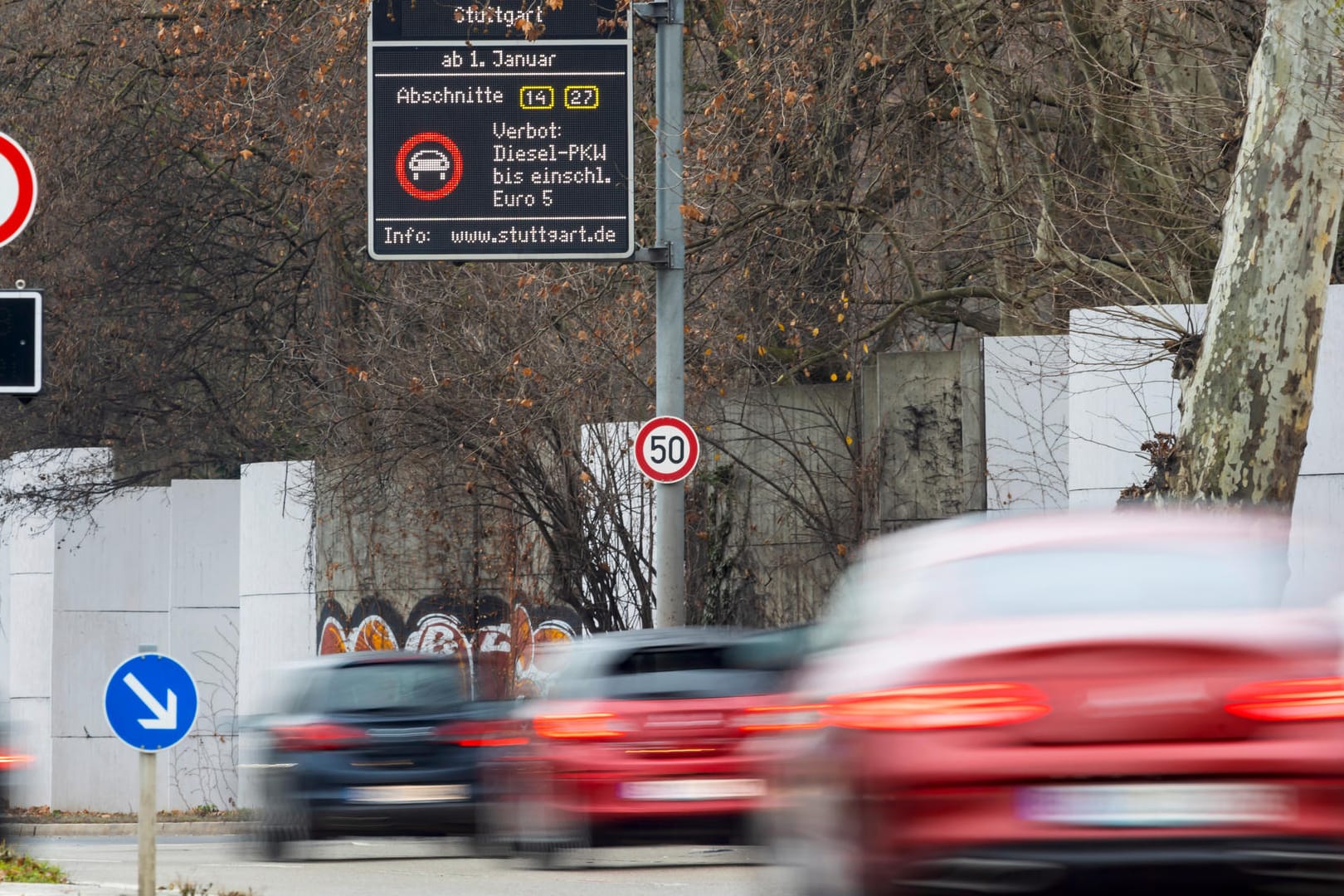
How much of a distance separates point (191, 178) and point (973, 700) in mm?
26706

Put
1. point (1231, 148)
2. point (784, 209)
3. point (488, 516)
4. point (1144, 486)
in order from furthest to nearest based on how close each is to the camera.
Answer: point (488, 516)
point (784, 209)
point (1231, 148)
point (1144, 486)

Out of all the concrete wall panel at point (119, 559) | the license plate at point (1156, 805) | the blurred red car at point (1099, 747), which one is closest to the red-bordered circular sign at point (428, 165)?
the blurred red car at point (1099, 747)

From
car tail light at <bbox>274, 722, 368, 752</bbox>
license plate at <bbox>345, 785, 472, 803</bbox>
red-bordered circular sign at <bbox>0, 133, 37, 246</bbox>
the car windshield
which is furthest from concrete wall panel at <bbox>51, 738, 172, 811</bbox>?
red-bordered circular sign at <bbox>0, 133, 37, 246</bbox>

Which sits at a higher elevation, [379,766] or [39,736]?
[379,766]

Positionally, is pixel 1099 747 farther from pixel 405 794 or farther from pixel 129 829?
pixel 129 829

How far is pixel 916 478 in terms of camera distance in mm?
22844

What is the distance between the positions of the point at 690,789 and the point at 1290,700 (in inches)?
226

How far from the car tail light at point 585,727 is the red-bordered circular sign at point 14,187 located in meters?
3.79

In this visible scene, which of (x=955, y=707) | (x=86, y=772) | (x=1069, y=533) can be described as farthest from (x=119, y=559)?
(x=955, y=707)

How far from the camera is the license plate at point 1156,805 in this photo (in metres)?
6.21

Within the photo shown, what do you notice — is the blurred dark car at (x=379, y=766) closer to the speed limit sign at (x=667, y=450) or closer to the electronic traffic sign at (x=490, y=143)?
the speed limit sign at (x=667, y=450)

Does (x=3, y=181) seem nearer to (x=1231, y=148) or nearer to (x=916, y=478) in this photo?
(x=1231, y=148)

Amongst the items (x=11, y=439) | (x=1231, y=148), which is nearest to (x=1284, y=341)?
(x=1231, y=148)

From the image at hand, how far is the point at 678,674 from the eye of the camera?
11922mm
